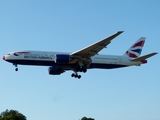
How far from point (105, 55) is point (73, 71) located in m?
5.65

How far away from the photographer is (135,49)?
59.4 meters

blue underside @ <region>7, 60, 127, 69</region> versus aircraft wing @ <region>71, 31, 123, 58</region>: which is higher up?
aircraft wing @ <region>71, 31, 123, 58</region>

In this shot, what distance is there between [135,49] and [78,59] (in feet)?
42.3

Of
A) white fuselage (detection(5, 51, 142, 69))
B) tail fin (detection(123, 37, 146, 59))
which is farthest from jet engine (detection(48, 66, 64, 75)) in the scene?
tail fin (detection(123, 37, 146, 59))

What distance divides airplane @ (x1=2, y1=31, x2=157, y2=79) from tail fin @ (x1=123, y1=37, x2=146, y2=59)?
162 cm

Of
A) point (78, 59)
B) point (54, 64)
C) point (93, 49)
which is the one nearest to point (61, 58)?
point (54, 64)

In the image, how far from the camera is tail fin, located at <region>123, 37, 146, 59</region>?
187 feet

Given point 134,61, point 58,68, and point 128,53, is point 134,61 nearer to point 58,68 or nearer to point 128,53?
point 128,53

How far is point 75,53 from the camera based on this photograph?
164 ft

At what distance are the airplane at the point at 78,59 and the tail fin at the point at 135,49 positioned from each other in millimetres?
1618

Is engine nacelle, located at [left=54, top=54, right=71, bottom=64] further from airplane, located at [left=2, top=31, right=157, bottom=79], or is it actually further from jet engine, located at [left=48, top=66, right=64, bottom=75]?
jet engine, located at [left=48, top=66, right=64, bottom=75]

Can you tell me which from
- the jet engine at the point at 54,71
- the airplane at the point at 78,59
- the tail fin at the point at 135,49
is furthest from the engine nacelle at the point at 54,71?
the tail fin at the point at 135,49

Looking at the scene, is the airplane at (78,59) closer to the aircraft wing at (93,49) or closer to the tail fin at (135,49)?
the aircraft wing at (93,49)

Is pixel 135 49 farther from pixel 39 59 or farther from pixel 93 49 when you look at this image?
pixel 39 59
